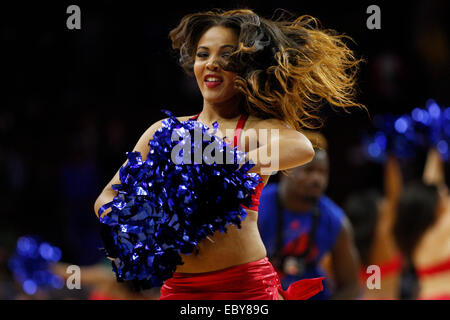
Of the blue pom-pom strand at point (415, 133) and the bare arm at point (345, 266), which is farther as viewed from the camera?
A: the blue pom-pom strand at point (415, 133)

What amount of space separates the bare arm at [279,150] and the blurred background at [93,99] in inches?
125

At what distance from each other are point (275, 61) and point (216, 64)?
0.22 metres

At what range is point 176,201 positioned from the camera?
2314mm

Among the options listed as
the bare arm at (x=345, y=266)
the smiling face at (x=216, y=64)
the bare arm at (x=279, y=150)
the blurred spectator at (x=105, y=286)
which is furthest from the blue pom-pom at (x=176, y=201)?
the bare arm at (x=345, y=266)

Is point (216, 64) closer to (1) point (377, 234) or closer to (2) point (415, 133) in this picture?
(2) point (415, 133)

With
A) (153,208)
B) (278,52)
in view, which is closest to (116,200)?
→ (153,208)

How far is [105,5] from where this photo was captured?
6.23 metres

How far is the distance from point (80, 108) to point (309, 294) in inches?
154

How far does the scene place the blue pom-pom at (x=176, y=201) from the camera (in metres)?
2.32

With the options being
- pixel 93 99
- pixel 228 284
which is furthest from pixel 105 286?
pixel 93 99

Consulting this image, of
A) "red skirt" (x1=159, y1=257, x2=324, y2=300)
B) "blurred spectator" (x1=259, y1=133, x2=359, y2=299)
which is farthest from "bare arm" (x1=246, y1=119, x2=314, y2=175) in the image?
"blurred spectator" (x1=259, y1=133, x2=359, y2=299)

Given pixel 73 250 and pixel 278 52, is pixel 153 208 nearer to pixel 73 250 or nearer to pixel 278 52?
pixel 278 52

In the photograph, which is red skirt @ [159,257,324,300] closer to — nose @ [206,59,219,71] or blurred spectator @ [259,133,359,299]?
nose @ [206,59,219,71]

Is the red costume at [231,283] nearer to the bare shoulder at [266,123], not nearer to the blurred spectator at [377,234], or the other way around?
the bare shoulder at [266,123]
